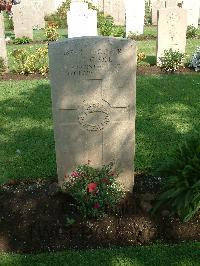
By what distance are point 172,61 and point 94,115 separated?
7117mm

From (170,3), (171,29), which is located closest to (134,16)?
(170,3)

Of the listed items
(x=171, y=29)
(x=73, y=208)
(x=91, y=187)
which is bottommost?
(x=73, y=208)

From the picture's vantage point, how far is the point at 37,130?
24.4 ft

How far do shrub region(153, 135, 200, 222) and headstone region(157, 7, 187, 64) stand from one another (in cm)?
763

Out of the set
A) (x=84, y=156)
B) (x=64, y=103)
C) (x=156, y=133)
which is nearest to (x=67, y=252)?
(x=84, y=156)

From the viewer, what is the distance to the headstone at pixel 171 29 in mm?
11500

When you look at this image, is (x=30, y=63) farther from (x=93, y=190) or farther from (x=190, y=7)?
(x=190, y=7)

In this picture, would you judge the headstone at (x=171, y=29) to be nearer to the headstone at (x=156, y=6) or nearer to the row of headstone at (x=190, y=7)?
the row of headstone at (x=190, y=7)

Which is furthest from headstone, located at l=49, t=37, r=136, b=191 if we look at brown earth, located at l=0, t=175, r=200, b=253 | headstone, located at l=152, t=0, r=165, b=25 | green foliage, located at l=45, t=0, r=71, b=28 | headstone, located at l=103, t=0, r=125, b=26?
green foliage, located at l=45, t=0, r=71, b=28

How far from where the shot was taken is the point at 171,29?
11727 millimetres

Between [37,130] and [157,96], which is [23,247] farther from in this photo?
[157,96]

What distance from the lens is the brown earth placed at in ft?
14.1

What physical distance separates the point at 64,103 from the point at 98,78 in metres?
0.49

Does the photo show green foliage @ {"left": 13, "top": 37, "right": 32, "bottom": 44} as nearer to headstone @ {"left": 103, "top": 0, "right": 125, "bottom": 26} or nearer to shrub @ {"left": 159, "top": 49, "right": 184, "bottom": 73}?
headstone @ {"left": 103, "top": 0, "right": 125, "bottom": 26}
